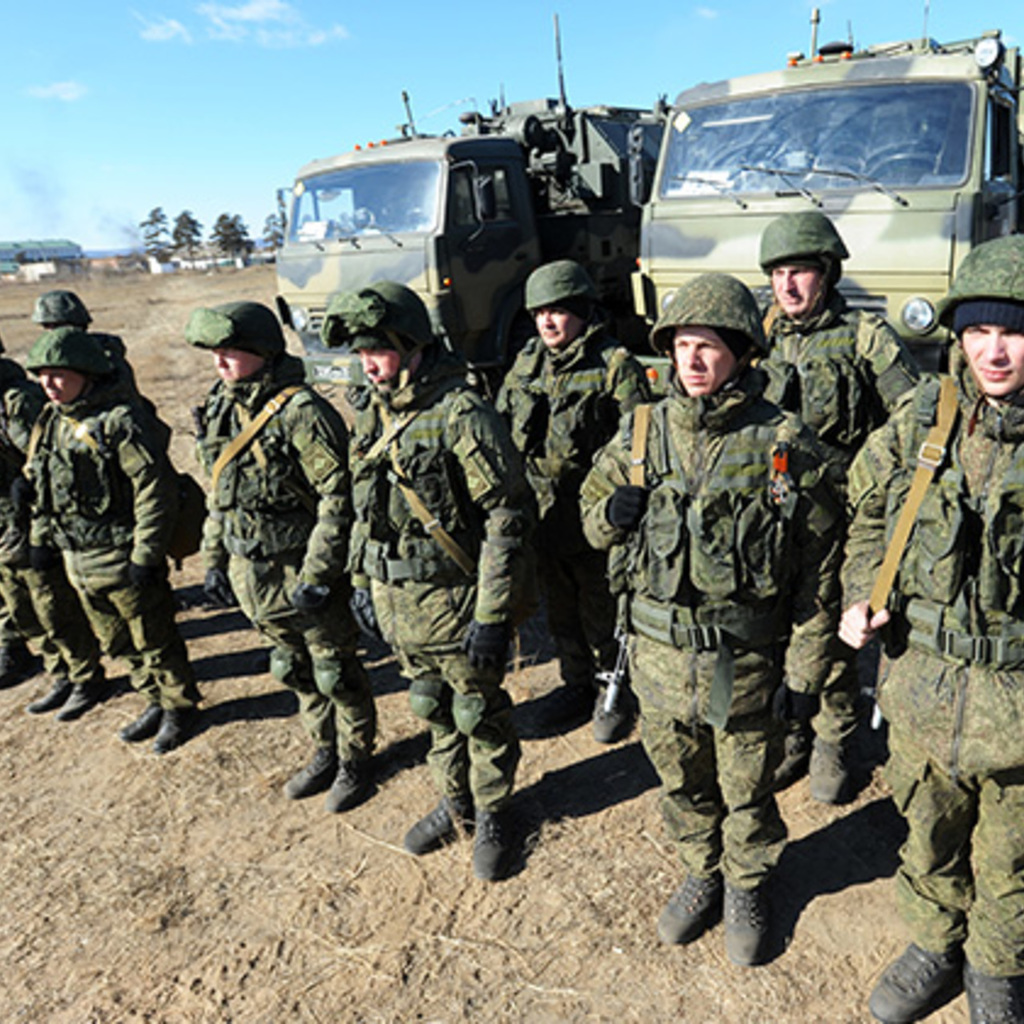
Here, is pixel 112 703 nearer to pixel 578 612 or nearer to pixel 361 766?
pixel 361 766

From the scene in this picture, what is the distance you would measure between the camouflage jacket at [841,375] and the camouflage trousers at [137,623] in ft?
11.1

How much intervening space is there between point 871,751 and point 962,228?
3058 millimetres

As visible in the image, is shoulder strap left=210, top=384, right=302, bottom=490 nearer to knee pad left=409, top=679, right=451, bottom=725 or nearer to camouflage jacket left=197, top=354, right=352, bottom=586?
camouflage jacket left=197, top=354, right=352, bottom=586

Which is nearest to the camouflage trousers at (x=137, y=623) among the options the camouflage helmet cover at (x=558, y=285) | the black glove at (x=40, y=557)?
the black glove at (x=40, y=557)

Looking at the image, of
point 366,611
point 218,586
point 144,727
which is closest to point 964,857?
point 366,611

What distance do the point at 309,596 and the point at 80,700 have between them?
8.24 ft

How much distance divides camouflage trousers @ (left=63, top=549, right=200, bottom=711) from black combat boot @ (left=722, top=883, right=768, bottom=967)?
3.23 m

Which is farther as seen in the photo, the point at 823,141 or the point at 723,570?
the point at 823,141

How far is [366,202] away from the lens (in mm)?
8164

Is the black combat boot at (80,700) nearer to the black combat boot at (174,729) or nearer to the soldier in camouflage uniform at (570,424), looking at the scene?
the black combat boot at (174,729)

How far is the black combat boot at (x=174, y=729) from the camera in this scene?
463 centimetres

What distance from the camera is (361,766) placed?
4.06m

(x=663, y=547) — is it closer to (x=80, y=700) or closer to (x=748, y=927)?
(x=748, y=927)

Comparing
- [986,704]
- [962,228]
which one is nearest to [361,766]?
[986,704]
